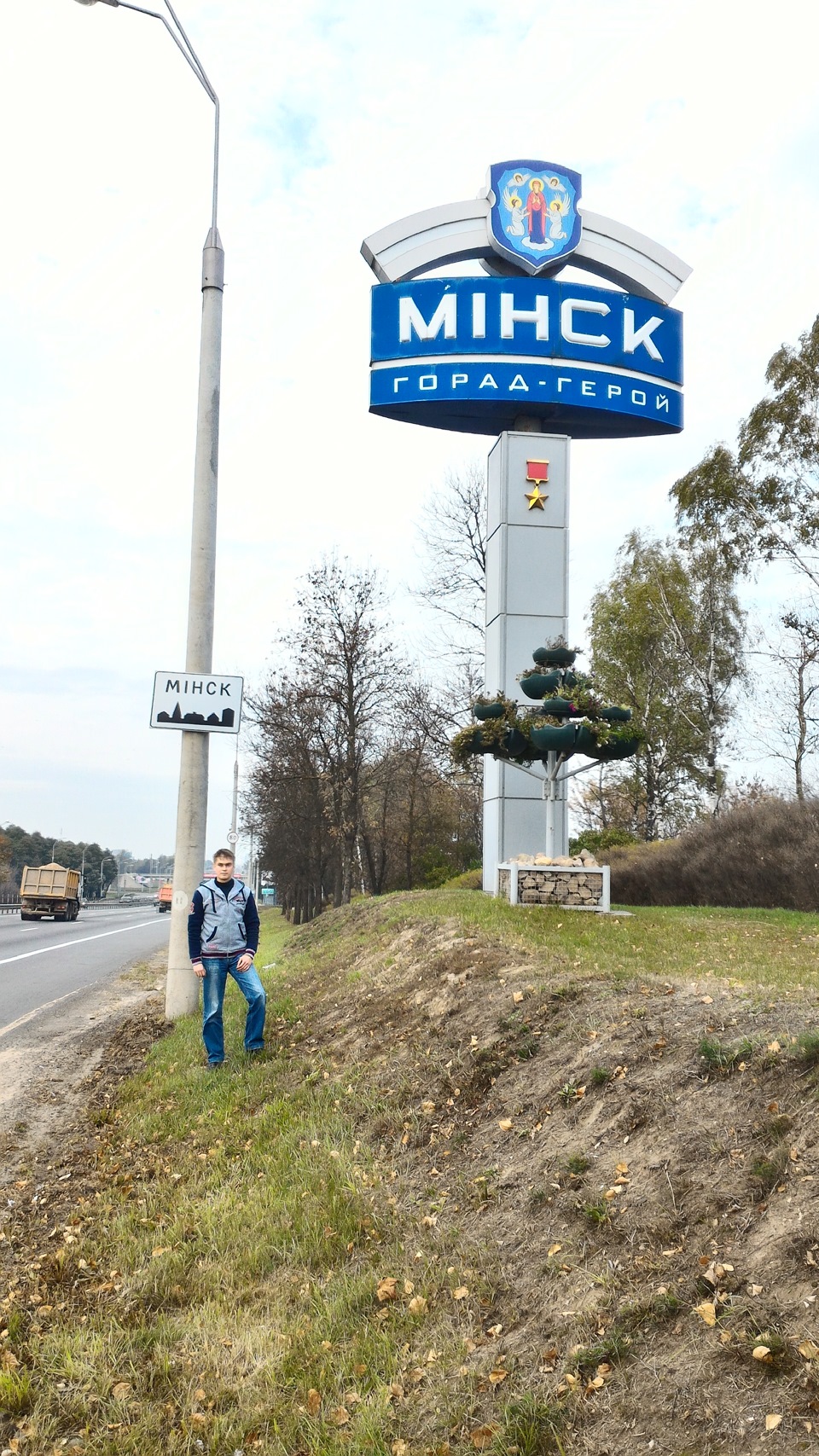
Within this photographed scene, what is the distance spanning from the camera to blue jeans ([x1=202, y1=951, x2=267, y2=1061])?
8555 mm

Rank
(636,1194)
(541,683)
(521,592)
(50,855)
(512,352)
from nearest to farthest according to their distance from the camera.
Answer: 1. (636,1194)
2. (541,683)
3. (521,592)
4. (512,352)
5. (50,855)

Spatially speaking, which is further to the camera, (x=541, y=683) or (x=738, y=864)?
(x=738, y=864)

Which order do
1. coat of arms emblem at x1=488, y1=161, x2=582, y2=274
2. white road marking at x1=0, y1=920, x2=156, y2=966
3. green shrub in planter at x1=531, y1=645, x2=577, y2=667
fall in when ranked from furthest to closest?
white road marking at x1=0, y1=920, x2=156, y2=966
coat of arms emblem at x1=488, y1=161, x2=582, y2=274
green shrub in planter at x1=531, y1=645, x2=577, y2=667

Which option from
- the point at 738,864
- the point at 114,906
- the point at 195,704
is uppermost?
the point at 195,704

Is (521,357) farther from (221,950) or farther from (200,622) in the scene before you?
(221,950)

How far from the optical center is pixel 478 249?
58.8ft

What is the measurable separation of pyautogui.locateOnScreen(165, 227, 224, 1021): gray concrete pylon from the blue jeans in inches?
89.6

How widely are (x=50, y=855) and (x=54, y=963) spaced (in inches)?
4919

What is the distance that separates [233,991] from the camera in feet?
41.7

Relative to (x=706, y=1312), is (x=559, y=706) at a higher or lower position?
higher

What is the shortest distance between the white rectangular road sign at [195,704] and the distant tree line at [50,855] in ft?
363

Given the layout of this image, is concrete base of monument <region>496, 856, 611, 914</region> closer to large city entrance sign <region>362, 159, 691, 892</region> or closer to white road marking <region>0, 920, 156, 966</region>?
large city entrance sign <region>362, 159, 691, 892</region>

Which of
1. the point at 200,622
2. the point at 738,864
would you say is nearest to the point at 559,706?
the point at 200,622

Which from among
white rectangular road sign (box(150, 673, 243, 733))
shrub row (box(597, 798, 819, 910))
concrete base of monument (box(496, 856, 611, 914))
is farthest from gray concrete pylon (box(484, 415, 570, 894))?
white rectangular road sign (box(150, 673, 243, 733))
